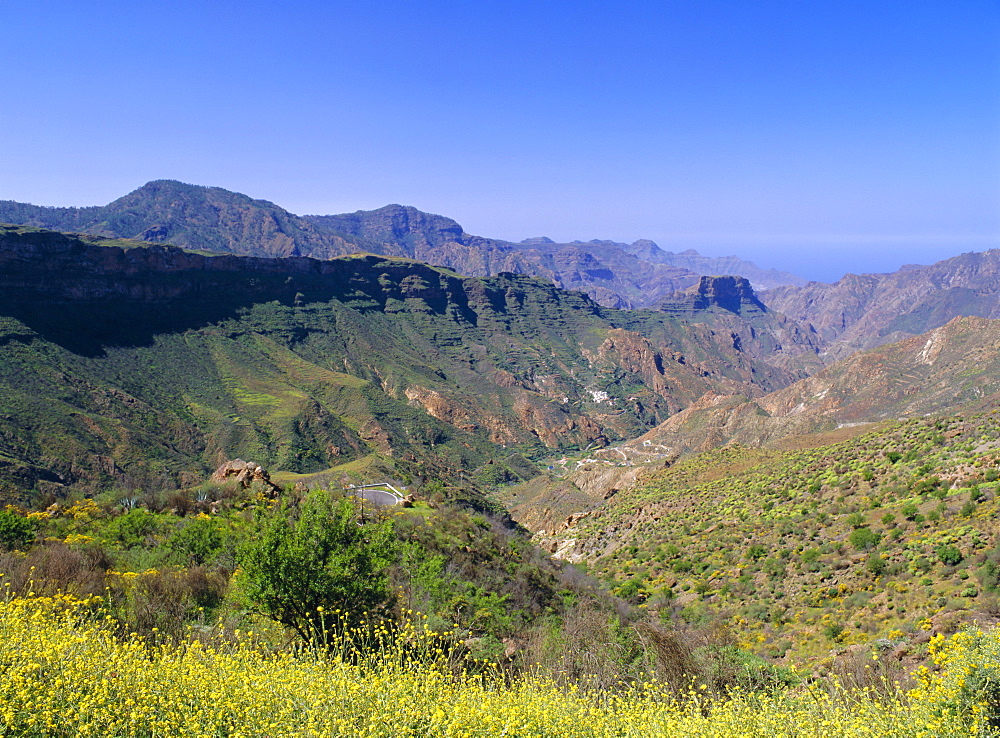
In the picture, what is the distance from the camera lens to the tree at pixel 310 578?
1414 centimetres

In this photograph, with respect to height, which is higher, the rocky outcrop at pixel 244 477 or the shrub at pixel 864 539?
the shrub at pixel 864 539

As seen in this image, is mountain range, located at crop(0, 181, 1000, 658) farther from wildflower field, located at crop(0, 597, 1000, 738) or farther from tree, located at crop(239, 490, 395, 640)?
tree, located at crop(239, 490, 395, 640)

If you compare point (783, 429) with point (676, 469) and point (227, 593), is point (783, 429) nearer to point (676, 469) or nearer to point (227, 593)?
point (676, 469)

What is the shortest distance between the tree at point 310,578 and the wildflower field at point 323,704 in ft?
14.1

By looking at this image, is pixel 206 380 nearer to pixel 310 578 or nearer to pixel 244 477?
pixel 244 477

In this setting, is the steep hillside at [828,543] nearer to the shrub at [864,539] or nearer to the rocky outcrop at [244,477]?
the shrub at [864,539]

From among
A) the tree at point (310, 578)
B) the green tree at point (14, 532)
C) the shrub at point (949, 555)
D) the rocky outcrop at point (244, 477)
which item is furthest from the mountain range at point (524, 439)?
the green tree at point (14, 532)

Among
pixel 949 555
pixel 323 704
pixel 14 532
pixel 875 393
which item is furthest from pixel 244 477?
pixel 875 393

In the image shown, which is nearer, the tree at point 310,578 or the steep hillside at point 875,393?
the tree at point 310,578

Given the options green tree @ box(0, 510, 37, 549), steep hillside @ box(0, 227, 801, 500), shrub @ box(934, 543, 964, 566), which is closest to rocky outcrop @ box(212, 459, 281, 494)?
green tree @ box(0, 510, 37, 549)

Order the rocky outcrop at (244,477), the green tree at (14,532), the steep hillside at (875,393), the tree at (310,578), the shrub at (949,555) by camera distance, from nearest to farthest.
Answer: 1. the tree at (310,578)
2. the green tree at (14,532)
3. the shrub at (949,555)
4. the rocky outcrop at (244,477)
5. the steep hillside at (875,393)

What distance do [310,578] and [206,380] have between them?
4620 inches

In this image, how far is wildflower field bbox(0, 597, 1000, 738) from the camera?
7352 millimetres

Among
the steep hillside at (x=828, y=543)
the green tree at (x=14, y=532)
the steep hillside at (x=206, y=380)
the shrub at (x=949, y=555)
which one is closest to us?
the green tree at (x=14, y=532)
